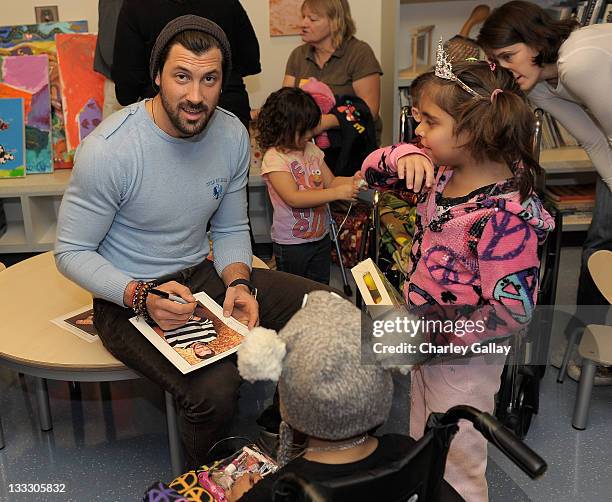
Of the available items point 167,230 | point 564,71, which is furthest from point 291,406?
point 564,71

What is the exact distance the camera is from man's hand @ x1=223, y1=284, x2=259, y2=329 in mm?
1920

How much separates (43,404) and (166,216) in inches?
32.7

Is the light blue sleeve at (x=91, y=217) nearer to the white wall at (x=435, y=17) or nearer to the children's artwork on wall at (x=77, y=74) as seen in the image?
the children's artwork on wall at (x=77, y=74)

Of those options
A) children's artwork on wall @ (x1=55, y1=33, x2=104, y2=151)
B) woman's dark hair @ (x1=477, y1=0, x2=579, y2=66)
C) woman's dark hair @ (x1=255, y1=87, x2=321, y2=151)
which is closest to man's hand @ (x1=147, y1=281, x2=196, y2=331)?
woman's dark hair @ (x1=255, y1=87, x2=321, y2=151)

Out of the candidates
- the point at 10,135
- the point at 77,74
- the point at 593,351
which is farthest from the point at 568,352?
the point at 10,135

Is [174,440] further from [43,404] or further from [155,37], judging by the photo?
[155,37]

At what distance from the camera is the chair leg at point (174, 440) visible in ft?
6.19

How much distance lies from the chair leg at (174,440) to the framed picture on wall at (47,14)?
266 centimetres

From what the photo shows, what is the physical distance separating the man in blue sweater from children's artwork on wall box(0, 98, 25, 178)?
201 centimetres

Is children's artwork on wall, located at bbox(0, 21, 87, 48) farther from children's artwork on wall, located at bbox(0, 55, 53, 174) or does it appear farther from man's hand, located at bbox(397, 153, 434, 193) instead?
man's hand, located at bbox(397, 153, 434, 193)

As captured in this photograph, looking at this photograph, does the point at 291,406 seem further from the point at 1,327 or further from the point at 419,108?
the point at 1,327

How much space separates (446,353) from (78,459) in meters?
1.24

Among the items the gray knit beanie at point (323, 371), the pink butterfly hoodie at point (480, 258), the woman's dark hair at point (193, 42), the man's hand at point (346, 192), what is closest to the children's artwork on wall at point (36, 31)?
the man's hand at point (346, 192)

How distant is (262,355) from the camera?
3.46 ft
